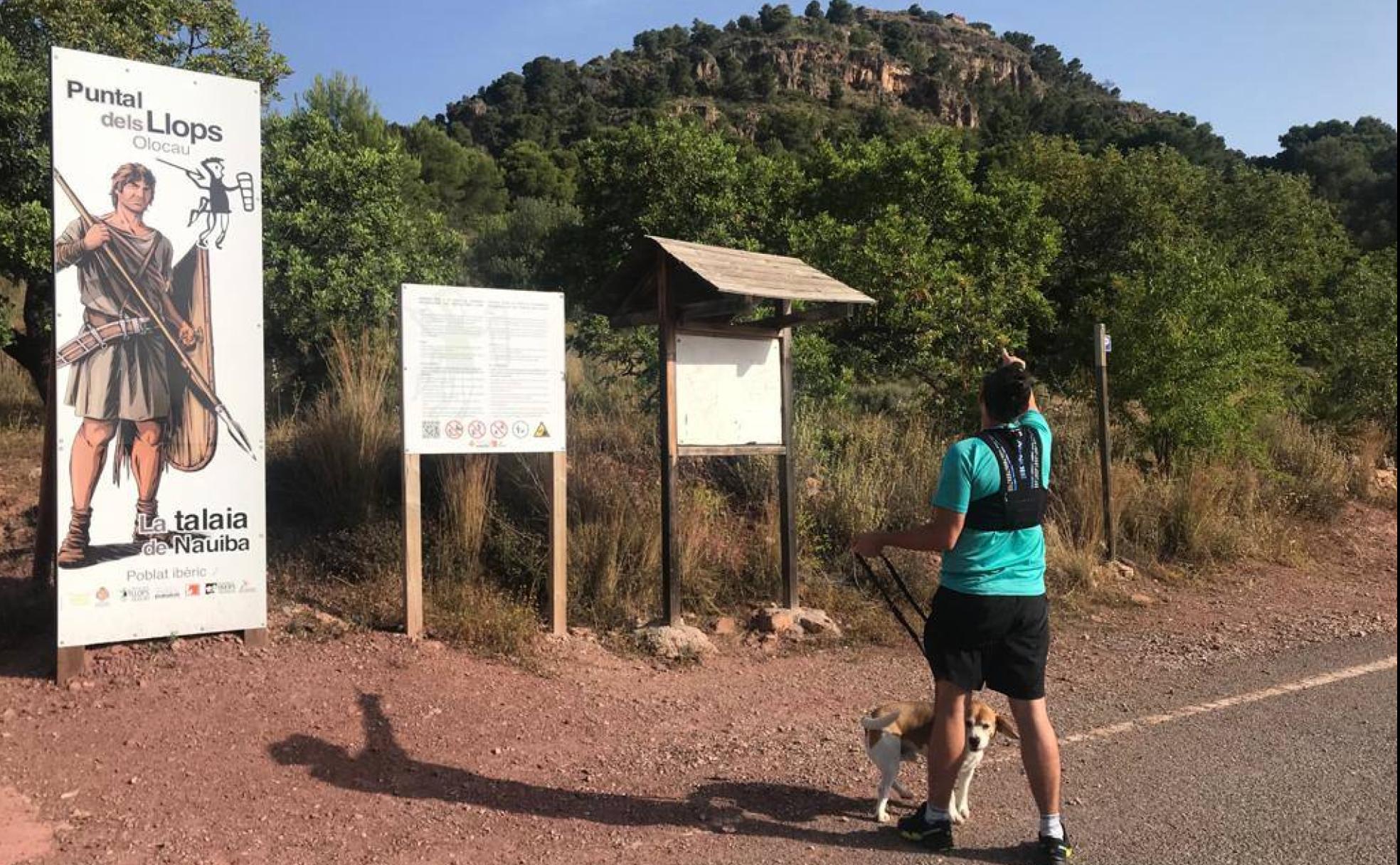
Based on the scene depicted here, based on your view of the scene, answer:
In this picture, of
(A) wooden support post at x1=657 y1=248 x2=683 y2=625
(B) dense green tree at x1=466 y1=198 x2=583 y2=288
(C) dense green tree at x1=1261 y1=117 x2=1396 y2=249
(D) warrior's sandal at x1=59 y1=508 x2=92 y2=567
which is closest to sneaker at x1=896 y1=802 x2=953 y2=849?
(A) wooden support post at x1=657 y1=248 x2=683 y2=625

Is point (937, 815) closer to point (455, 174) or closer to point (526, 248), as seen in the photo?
point (526, 248)

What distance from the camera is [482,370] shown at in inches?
263

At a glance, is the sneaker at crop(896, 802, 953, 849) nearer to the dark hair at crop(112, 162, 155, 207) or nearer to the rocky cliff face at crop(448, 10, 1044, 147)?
the dark hair at crop(112, 162, 155, 207)

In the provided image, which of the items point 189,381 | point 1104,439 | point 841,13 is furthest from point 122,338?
point 841,13

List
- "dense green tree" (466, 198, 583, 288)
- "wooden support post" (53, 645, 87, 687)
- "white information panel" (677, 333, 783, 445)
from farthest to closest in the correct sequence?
1. "dense green tree" (466, 198, 583, 288)
2. "white information panel" (677, 333, 783, 445)
3. "wooden support post" (53, 645, 87, 687)

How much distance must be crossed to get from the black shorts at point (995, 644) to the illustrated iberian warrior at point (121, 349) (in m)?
4.38

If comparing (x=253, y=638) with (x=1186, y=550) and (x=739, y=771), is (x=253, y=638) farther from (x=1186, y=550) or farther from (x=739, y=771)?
(x=1186, y=550)

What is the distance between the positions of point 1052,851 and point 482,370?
14.4 ft

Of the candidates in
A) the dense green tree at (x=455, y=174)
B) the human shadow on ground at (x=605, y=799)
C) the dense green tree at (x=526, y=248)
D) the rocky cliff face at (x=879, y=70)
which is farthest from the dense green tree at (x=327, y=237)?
the rocky cliff face at (x=879, y=70)

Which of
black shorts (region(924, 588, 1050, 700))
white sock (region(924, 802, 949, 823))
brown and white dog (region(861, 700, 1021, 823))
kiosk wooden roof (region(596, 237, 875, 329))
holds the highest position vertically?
kiosk wooden roof (region(596, 237, 875, 329))

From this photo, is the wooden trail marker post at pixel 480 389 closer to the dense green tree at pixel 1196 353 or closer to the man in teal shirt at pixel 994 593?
the man in teal shirt at pixel 994 593

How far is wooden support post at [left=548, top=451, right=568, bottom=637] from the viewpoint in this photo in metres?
6.74

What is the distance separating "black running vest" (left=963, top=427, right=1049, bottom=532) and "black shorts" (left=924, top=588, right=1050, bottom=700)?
280mm

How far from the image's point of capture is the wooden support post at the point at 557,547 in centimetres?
674
